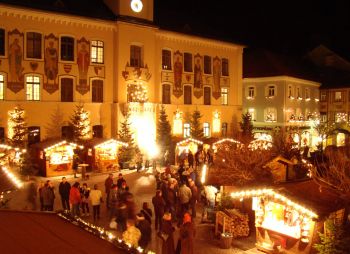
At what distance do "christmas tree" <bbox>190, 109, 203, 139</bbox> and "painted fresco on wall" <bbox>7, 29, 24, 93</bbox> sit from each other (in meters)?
13.6

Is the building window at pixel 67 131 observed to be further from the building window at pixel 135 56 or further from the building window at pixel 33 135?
the building window at pixel 135 56

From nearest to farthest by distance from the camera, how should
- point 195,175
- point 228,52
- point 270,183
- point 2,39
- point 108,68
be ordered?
point 270,183 → point 195,175 → point 2,39 → point 108,68 → point 228,52

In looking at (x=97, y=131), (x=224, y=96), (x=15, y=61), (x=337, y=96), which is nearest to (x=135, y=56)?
(x=97, y=131)

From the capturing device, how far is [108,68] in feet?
102

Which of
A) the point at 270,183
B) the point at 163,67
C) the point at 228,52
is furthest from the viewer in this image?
the point at 228,52

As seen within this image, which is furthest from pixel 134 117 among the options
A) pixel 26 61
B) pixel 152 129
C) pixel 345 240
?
pixel 345 240

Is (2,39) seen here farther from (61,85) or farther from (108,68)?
(108,68)

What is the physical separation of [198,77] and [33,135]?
1529 cm

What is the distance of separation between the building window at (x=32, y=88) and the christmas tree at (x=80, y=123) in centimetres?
271

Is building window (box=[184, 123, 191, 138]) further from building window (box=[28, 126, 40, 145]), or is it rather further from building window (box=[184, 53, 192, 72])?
building window (box=[28, 126, 40, 145])

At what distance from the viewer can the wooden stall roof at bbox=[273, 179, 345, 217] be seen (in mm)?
11812

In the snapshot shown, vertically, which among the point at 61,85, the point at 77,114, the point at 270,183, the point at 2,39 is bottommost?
the point at 270,183

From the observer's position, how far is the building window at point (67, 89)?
2897 cm

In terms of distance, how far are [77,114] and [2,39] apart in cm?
662
